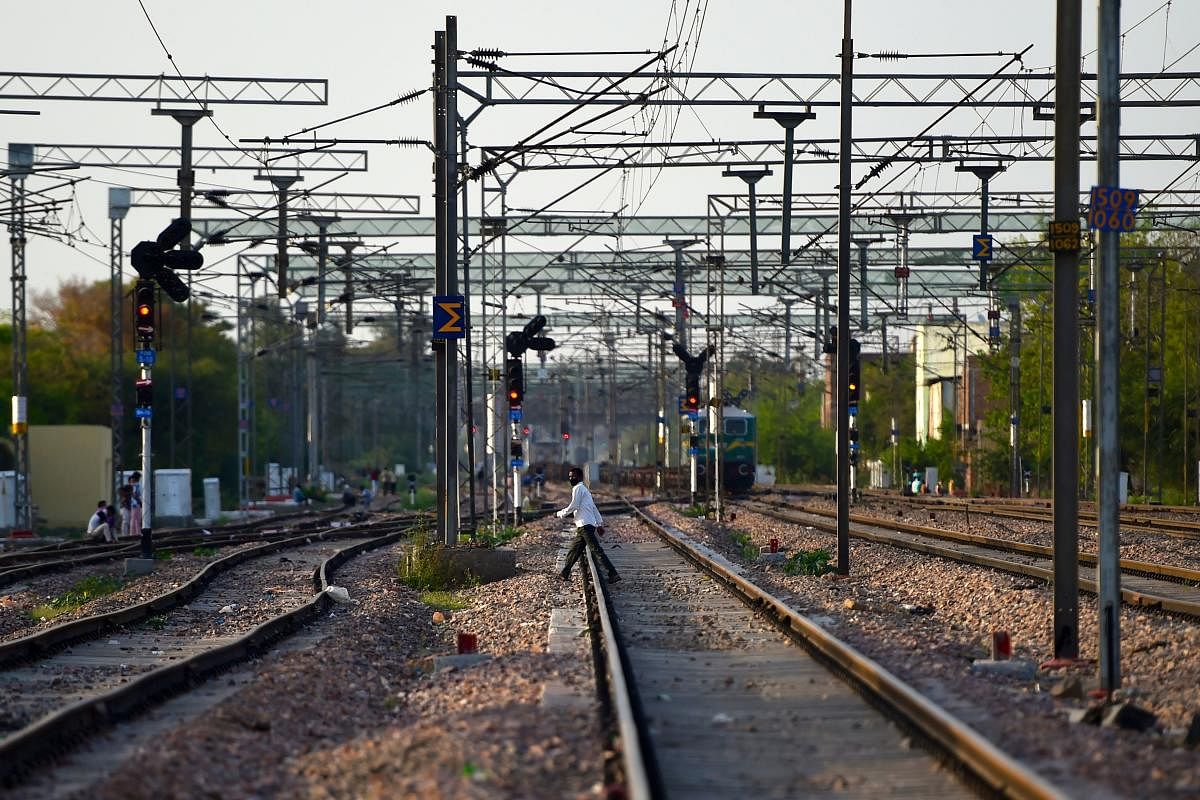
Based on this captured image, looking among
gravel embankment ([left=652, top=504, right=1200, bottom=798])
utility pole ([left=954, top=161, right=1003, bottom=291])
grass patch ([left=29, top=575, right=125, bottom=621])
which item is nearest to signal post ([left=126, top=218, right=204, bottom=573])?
grass patch ([left=29, top=575, right=125, bottom=621])

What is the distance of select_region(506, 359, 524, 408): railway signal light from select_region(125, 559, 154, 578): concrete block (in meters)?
11.1

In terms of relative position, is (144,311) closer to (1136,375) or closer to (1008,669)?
(1008,669)

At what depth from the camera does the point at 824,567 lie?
24.7 meters

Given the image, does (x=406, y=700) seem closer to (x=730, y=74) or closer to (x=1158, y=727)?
(x=1158, y=727)

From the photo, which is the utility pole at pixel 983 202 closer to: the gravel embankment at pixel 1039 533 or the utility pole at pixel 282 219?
the gravel embankment at pixel 1039 533

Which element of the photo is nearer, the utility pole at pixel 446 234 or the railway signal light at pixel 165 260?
the railway signal light at pixel 165 260

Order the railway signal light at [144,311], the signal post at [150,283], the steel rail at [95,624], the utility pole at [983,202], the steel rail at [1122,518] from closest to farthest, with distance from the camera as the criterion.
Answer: the steel rail at [95,624] < the signal post at [150,283] < the railway signal light at [144,311] < the steel rail at [1122,518] < the utility pole at [983,202]

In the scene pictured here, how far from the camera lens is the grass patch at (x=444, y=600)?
850 inches

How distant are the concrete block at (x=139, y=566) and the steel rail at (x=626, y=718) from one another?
1444 centimetres

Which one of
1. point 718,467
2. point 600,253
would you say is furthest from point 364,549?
point 600,253

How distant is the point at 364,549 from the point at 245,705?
24.1 m

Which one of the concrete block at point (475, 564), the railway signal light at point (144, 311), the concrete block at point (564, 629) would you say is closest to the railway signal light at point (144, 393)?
the railway signal light at point (144, 311)

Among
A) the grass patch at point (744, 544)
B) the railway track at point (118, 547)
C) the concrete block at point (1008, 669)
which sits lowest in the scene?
the railway track at point (118, 547)

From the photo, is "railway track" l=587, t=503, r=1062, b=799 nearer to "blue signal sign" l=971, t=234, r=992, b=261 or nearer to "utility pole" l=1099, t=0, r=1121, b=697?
"utility pole" l=1099, t=0, r=1121, b=697
